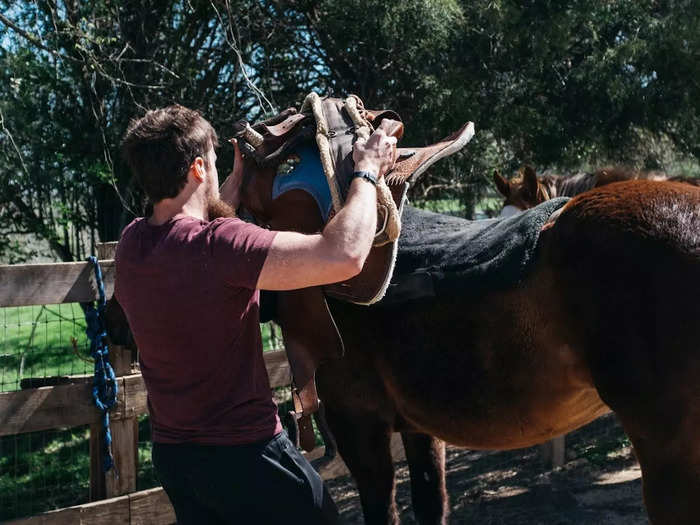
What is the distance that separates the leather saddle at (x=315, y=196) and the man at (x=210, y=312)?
49 centimetres

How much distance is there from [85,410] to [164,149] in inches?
90.5

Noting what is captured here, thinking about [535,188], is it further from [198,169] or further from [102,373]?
[198,169]

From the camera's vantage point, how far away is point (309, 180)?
2.69 m

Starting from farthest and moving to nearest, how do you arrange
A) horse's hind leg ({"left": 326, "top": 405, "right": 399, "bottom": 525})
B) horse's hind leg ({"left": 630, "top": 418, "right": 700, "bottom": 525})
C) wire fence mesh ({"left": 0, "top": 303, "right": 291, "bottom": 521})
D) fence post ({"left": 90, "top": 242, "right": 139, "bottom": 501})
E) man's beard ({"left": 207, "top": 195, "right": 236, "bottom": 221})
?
1. wire fence mesh ({"left": 0, "top": 303, "right": 291, "bottom": 521})
2. fence post ({"left": 90, "top": 242, "right": 139, "bottom": 501})
3. horse's hind leg ({"left": 326, "top": 405, "right": 399, "bottom": 525})
4. horse's hind leg ({"left": 630, "top": 418, "right": 700, "bottom": 525})
5. man's beard ({"left": 207, "top": 195, "right": 236, "bottom": 221})

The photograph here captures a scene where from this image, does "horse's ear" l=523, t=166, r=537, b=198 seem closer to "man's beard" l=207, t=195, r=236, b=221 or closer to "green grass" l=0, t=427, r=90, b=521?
"man's beard" l=207, t=195, r=236, b=221

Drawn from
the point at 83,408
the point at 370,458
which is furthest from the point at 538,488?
the point at 83,408

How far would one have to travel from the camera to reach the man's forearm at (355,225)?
171 centimetres

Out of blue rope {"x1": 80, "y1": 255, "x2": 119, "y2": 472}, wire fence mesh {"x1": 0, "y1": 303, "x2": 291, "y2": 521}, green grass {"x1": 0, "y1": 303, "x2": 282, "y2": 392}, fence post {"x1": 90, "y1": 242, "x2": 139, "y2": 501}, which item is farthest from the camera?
green grass {"x1": 0, "y1": 303, "x2": 282, "y2": 392}

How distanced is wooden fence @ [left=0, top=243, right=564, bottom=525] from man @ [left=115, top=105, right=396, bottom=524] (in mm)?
1800

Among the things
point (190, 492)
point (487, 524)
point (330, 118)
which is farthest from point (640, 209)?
point (487, 524)

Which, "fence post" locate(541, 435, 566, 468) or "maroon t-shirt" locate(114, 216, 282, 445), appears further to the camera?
"fence post" locate(541, 435, 566, 468)

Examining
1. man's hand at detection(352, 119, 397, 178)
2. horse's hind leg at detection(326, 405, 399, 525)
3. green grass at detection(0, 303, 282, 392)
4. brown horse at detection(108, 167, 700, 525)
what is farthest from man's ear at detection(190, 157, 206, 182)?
green grass at detection(0, 303, 282, 392)

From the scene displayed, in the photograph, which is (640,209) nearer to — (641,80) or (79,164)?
(641,80)

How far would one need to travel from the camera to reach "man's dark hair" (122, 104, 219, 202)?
1.80 metres
